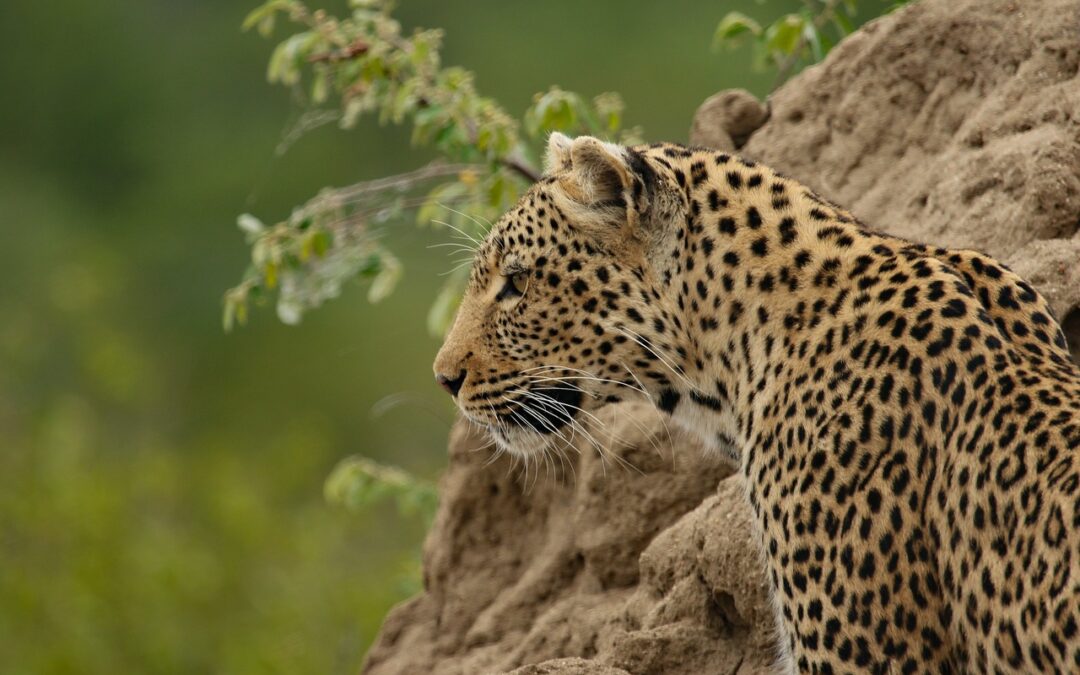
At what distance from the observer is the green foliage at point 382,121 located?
31.0 feet

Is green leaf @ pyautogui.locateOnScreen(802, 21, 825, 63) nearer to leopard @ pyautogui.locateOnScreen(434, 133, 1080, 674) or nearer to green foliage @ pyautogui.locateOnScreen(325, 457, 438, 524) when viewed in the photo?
leopard @ pyautogui.locateOnScreen(434, 133, 1080, 674)

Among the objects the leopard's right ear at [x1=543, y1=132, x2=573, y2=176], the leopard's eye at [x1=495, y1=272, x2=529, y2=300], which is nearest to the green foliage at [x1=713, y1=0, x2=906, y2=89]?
the leopard's right ear at [x1=543, y1=132, x2=573, y2=176]

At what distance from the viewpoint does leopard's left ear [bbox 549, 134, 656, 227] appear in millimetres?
5516

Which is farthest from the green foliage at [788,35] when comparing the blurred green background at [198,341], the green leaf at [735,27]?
the blurred green background at [198,341]

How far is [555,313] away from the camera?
5809 millimetres

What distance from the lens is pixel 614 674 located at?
5.65 m

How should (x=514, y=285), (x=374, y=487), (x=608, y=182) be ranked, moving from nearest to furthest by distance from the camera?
(x=608, y=182) → (x=514, y=285) → (x=374, y=487)

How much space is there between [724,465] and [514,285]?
183 centimetres

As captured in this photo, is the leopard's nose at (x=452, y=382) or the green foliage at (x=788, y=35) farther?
the green foliage at (x=788, y=35)

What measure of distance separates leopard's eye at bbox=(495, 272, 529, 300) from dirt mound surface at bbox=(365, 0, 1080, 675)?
1.18m

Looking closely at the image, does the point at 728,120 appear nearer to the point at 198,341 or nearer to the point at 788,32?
the point at 788,32

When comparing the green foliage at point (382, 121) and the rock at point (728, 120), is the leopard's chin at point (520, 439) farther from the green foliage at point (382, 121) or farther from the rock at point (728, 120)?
the green foliage at point (382, 121)

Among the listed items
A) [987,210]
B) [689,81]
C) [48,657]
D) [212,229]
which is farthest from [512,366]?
[212,229]

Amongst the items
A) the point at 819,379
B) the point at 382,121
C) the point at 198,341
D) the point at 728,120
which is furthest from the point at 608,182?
the point at 198,341
